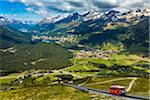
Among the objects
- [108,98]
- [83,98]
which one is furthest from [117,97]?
[83,98]

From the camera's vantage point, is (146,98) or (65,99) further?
(65,99)

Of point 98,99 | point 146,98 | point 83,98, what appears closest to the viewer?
point 146,98

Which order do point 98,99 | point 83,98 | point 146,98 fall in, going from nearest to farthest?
point 146,98, point 98,99, point 83,98

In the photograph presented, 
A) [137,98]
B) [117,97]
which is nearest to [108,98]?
[117,97]

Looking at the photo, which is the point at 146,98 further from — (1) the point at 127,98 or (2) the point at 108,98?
(2) the point at 108,98

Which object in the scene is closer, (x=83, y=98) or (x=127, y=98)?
(x=127, y=98)

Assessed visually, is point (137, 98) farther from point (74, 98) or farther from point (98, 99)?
point (74, 98)

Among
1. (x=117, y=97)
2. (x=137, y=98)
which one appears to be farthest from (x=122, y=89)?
(x=137, y=98)
